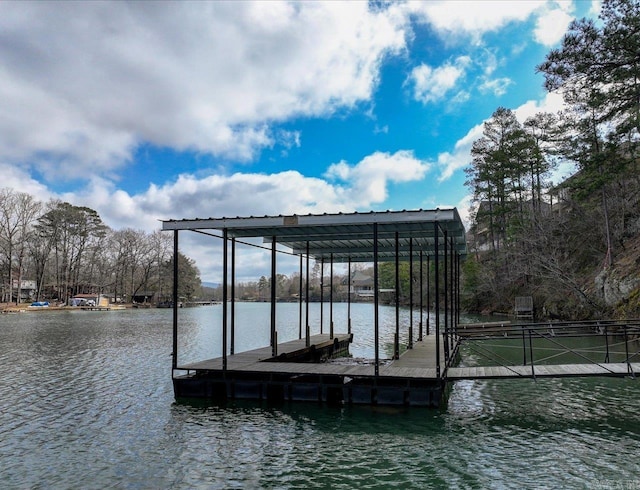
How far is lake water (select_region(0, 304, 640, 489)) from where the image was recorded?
6.91 metres

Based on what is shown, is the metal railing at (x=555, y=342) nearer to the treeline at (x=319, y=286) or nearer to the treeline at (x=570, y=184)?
the treeline at (x=570, y=184)

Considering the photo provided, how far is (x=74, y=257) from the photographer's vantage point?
69562 mm

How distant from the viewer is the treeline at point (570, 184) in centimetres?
1661

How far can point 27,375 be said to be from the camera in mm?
15711

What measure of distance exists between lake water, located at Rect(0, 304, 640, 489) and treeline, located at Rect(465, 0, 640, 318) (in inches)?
443

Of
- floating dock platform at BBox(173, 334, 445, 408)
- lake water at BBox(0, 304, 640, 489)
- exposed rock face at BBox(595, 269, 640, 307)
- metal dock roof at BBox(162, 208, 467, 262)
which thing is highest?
metal dock roof at BBox(162, 208, 467, 262)

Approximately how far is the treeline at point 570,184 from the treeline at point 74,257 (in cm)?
5182

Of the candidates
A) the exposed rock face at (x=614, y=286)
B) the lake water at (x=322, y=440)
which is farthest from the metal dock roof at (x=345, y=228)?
the exposed rock face at (x=614, y=286)

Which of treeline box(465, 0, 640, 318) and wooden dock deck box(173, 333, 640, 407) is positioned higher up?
treeline box(465, 0, 640, 318)

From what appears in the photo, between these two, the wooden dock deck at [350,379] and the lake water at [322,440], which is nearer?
the lake water at [322,440]

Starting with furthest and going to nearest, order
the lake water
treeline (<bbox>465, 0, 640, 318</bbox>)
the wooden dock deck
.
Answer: treeline (<bbox>465, 0, 640, 318</bbox>)
the wooden dock deck
the lake water

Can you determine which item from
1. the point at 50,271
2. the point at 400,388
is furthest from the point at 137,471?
the point at 50,271

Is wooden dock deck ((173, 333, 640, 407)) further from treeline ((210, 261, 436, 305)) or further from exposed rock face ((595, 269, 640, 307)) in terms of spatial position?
treeline ((210, 261, 436, 305))

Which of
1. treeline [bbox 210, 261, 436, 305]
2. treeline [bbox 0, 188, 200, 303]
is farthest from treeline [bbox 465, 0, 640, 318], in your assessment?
treeline [bbox 0, 188, 200, 303]
